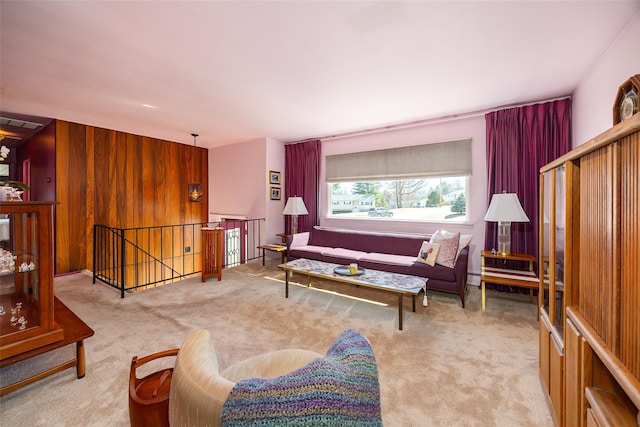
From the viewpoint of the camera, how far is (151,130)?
16.2ft

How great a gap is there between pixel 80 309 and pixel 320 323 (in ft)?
8.97

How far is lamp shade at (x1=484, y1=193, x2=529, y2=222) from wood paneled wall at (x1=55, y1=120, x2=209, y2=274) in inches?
238

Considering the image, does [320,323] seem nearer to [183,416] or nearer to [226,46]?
[183,416]

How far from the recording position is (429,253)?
3.44 meters

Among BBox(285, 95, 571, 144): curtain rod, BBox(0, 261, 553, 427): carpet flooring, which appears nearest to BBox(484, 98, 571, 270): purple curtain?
BBox(285, 95, 571, 144): curtain rod

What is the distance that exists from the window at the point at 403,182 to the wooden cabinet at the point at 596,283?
2.63 meters

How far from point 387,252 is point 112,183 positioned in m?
5.22

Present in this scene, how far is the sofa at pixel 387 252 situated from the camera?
322cm

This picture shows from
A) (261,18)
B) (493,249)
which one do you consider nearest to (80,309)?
(261,18)

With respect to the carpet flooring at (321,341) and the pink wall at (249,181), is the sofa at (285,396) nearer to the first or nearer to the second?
the carpet flooring at (321,341)

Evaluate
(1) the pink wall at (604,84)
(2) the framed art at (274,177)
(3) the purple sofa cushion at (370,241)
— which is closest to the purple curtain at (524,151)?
(1) the pink wall at (604,84)

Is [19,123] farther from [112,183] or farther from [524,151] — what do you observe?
[524,151]

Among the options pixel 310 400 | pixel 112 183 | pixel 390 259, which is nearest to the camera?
pixel 310 400

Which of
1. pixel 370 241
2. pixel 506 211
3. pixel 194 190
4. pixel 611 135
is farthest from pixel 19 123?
pixel 506 211
